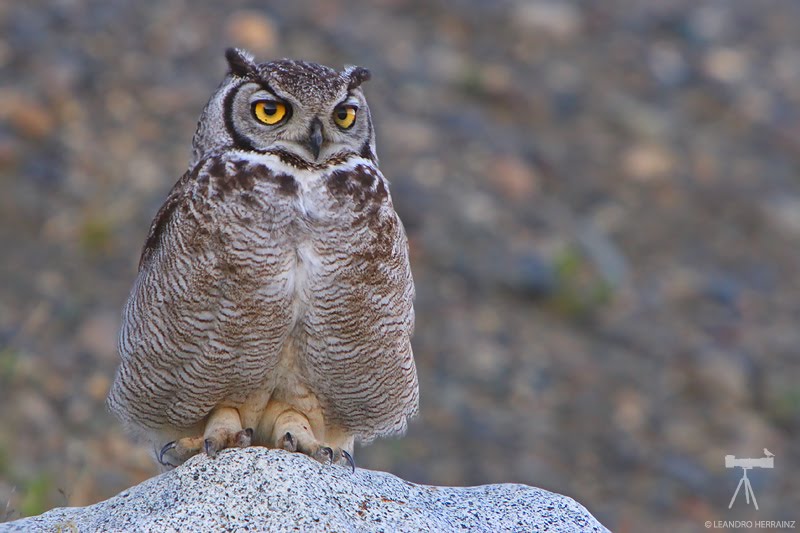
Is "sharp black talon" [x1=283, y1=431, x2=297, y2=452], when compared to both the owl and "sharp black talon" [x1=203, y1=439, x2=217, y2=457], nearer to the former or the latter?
the owl

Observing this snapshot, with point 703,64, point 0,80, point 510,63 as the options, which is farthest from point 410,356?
point 703,64

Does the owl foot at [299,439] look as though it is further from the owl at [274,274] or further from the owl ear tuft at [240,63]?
the owl ear tuft at [240,63]

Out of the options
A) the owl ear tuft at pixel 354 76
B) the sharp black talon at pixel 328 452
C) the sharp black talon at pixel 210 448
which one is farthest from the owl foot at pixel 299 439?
the owl ear tuft at pixel 354 76

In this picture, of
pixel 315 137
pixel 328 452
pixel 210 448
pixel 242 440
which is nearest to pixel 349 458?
pixel 328 452

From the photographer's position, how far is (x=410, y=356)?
4.65 meters

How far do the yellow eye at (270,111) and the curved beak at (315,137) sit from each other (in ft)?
0.39

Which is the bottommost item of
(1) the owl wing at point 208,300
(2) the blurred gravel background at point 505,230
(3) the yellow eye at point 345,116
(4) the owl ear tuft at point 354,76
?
(1) the owl wing at point 208,300

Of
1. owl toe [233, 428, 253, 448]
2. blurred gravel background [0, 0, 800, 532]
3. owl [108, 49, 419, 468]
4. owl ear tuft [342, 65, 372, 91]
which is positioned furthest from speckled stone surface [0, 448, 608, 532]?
blurred gravel background [0, 0, 800, 532]

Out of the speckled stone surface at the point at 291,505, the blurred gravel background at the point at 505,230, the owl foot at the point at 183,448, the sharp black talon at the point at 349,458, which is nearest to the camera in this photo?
the speckled stone surface at the point at 291,505

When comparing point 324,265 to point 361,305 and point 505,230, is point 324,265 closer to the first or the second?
point 361,305

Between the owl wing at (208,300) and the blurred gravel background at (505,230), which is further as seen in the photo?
the blurred gravel background at (505,230)

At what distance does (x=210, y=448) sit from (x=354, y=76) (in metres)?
1.48

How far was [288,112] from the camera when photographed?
420 centimetres

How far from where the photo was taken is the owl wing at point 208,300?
4.07 m
